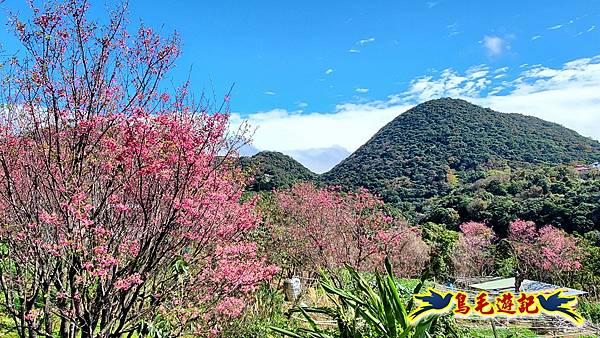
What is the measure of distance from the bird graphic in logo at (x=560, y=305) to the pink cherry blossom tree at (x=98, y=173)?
253 centimetres

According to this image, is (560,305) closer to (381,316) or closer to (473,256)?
(381,316)

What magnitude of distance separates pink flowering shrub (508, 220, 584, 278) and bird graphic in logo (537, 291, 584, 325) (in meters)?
17.3

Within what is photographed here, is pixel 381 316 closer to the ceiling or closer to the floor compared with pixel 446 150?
closer to the floor

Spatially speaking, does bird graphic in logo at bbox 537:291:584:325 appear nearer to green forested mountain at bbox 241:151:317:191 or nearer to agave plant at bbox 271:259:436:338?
agave plant at bbox 271:259:436:338

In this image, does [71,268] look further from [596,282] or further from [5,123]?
[596,282]

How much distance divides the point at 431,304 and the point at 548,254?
60.5ft

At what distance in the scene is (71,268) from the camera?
341 centimetres

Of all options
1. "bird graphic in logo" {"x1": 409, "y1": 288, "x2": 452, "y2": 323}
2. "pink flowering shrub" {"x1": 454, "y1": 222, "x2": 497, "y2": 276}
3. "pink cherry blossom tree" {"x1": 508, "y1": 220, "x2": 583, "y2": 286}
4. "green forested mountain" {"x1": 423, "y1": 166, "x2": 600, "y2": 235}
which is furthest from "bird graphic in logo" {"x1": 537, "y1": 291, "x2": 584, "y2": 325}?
"green forested mountain" {"x1": 423, "y1": 166, "x2": 600, "y2": 235}

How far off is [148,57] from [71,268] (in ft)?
5.77

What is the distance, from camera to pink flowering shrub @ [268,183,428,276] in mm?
10250

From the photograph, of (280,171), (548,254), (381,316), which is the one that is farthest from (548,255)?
(381,316)

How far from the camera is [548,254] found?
17.7 m
